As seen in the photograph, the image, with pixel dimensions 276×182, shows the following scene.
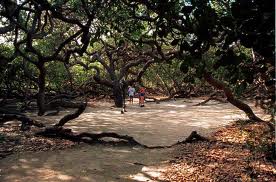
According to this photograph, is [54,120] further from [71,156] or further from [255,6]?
[255,6]

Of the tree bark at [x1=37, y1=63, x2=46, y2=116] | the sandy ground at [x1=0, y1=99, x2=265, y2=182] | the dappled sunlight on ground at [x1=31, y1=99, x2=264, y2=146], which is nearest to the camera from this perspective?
the sandy ground at [x1=0, y1=99, x2=265, y2=182]

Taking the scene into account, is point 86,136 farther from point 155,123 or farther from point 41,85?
point 155,123

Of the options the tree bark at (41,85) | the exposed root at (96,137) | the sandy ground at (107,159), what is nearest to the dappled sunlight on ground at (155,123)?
the sandy ground at (107,159)

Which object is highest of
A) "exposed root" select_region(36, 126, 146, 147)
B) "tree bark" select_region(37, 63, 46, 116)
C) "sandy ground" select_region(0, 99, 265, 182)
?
"tree bark" select_region(37, 63, 46, 116)

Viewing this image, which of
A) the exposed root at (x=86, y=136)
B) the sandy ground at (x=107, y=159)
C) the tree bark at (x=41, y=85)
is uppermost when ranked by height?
the tree bark at (x=41, y=85)

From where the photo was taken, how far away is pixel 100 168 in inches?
324

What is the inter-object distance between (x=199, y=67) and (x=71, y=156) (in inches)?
240

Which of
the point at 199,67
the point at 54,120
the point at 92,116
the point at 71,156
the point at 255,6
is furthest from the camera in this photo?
the point at 92,116

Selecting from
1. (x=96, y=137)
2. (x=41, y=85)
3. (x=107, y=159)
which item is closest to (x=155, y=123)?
(x=96, y=137)

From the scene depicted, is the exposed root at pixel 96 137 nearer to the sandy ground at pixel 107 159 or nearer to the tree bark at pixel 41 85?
the sandy ground at pixel 107 159

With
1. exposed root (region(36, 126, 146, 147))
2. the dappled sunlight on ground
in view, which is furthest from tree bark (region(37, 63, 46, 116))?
exposed root (region(36, 126, 146, 147))

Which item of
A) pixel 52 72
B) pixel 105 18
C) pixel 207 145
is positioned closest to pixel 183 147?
pixel 207 145

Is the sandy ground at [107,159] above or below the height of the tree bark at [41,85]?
below

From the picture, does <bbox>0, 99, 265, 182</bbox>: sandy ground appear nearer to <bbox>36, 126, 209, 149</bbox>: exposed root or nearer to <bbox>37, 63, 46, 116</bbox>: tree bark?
<bbox>36, 126, 209, 149</bbox>: exposed root
